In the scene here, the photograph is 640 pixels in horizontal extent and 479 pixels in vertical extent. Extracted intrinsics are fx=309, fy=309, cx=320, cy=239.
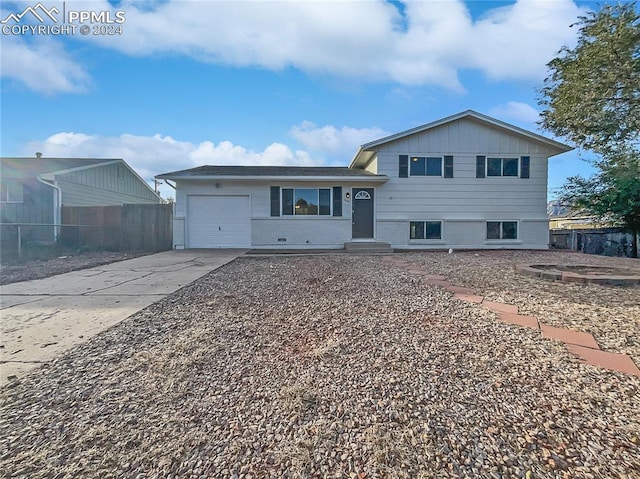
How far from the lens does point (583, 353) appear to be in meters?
2.48

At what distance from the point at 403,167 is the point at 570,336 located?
31.7 feet

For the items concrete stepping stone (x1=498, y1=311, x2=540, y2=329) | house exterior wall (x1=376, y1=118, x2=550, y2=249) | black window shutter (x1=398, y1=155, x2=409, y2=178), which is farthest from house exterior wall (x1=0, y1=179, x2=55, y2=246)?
concrete stepping stone (x1=498, y1=311, x2=540, y2=329)

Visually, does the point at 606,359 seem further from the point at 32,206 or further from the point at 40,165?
the point at 40,165

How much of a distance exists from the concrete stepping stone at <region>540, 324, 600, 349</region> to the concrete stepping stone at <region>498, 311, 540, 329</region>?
0.30 feet

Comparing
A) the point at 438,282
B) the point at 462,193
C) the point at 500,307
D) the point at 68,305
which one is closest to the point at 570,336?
the point at 500,307

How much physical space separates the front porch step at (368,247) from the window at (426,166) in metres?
2.98

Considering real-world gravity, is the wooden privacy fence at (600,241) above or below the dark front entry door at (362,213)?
below

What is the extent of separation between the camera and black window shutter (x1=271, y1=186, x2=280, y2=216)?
11603 millimetres

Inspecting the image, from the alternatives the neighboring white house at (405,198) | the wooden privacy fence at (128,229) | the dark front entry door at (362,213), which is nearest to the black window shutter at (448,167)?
the neighboring white house at (405,198)

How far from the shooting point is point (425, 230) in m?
12.0

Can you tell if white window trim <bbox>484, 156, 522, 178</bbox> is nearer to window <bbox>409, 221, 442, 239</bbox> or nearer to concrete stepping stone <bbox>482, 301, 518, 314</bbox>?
window <bbox>409, 221, 442, 239</bbox>

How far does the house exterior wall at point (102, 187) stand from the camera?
Result: 555 inches

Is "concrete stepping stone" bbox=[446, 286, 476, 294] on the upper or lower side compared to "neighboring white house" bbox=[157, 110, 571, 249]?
lower

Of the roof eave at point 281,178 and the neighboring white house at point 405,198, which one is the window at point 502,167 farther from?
the roof eave at point 281,178
